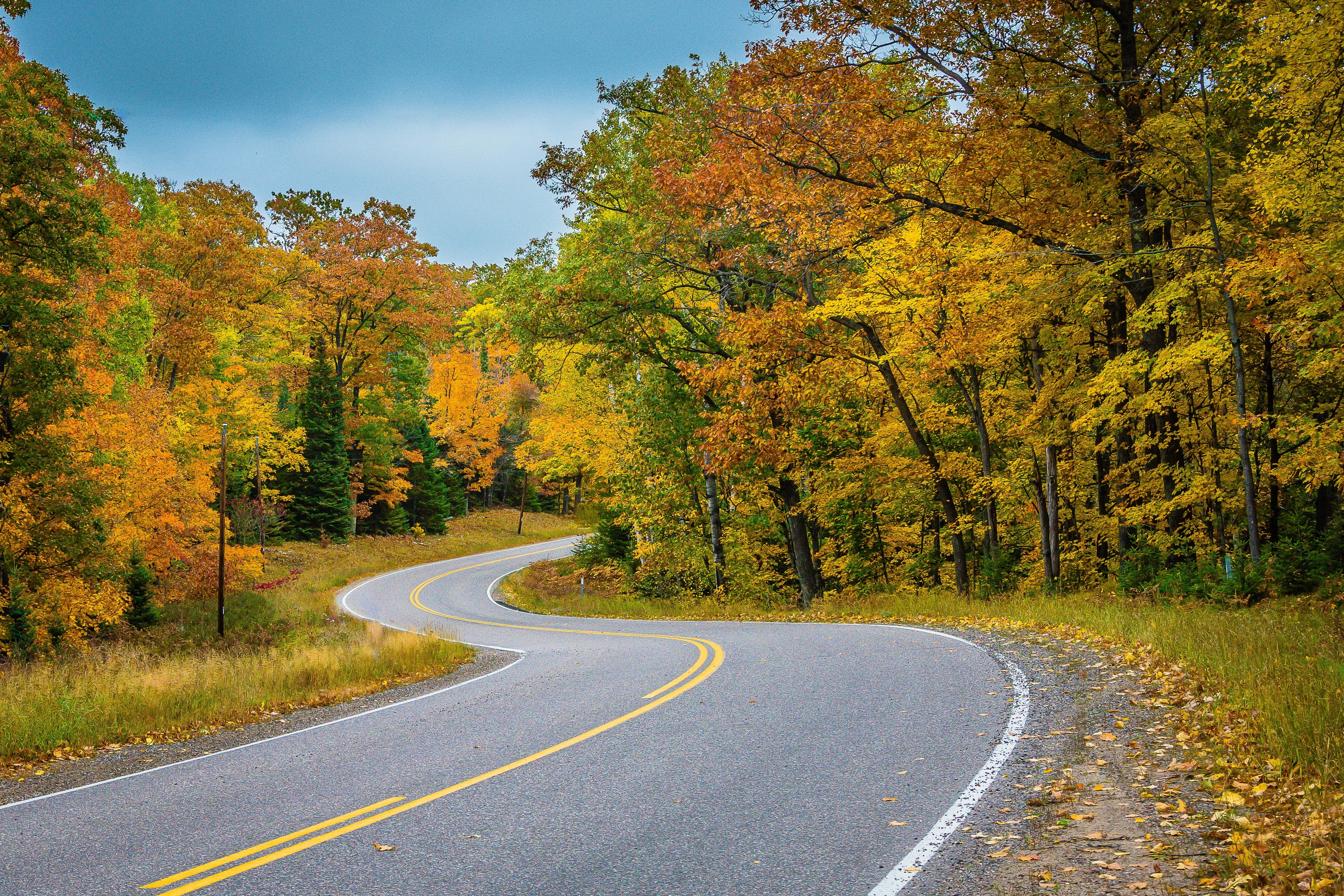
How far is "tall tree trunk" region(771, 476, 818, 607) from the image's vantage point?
22.5 m

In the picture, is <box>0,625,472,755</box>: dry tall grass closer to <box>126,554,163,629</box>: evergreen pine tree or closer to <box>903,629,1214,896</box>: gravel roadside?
<box>903,629,1214,896</box>: gravel roadside

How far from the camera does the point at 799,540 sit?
909 inches

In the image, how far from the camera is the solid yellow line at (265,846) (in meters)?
4.60

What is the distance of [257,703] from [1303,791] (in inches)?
427

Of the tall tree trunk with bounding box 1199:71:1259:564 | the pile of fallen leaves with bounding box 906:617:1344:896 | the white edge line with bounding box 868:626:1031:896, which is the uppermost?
the tall tree trunk with bounding box 1199:71:1259:564

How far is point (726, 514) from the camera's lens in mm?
27734

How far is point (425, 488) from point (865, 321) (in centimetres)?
3831

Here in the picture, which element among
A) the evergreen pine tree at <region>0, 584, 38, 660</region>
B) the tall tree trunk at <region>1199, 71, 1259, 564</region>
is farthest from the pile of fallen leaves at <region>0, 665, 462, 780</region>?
the tall tree trunk at <region>1199, 71, 1259, 564</region>

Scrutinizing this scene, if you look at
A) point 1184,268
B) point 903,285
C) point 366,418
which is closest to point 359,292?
point 366,418

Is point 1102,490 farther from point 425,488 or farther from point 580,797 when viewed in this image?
point 425,488

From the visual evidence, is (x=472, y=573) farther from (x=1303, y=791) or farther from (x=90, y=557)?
(x=1303, y=791)

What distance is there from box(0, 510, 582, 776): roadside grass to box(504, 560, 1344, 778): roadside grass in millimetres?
8674

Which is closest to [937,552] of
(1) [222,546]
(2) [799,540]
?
(2) [799,540]

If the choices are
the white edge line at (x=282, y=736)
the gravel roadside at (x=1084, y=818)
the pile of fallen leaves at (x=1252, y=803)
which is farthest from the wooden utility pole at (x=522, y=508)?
the pile of fallen leaves at (x=1252, y=803)
